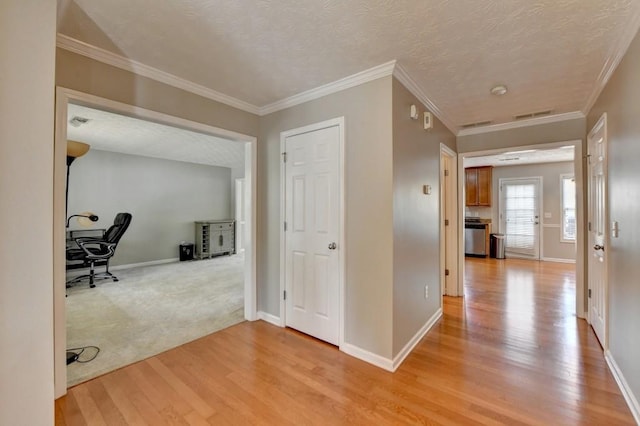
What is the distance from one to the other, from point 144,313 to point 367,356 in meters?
2.74

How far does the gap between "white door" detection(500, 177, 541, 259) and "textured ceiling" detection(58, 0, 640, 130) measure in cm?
522

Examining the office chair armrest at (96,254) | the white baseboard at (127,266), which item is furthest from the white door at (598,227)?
the white baseboard at (127,266)

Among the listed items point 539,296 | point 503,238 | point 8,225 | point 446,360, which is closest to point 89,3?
point 8,225

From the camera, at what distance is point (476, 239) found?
23.3 ft

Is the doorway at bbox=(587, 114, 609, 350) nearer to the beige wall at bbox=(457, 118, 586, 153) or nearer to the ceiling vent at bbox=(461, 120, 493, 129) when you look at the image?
the beige wall at bbox=(457, 118, 586, 153)

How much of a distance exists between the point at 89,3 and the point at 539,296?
5.71m

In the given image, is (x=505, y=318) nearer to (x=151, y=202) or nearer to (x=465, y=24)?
(x=465, y=24)

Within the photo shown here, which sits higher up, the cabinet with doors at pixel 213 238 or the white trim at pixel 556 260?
the cabinet with doors at pixel 213 238

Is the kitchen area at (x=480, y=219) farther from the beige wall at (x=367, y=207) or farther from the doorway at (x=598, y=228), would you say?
the beige wall at (x=367, y=207)

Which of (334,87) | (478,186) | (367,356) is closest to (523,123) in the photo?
(334,87)

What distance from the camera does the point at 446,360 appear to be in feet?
7.68

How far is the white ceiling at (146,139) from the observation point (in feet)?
12.4

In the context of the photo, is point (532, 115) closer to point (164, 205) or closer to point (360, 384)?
point (360, 384)

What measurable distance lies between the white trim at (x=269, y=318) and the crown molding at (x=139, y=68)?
232 centimetres
